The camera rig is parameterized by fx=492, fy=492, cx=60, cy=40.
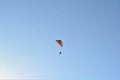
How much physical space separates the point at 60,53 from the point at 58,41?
185 cm

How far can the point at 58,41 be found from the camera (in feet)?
246

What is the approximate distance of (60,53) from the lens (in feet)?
246
